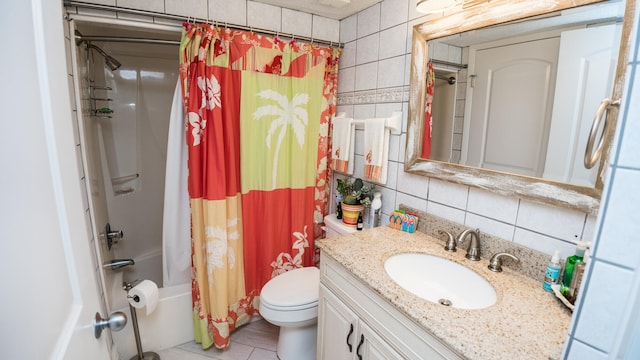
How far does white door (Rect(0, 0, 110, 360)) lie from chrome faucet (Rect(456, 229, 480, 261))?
4.21 ft

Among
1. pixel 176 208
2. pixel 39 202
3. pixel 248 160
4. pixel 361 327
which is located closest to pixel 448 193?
pixel 361 327

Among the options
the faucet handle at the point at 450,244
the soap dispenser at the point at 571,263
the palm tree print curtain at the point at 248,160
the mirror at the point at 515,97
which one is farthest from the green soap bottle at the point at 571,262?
the palm tree print curtain at the point at 248,160

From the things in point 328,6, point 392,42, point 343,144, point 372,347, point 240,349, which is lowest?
point 240,349

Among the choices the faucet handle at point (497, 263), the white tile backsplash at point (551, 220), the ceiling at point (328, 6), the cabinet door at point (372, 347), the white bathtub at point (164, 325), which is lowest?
the white bathtub at point (164, 325)

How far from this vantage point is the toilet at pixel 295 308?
5.21 ft

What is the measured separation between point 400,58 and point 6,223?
1.69m

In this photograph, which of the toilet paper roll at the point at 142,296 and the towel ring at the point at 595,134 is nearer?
the towel ring at the point at 595,134

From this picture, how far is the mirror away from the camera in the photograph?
963 mm

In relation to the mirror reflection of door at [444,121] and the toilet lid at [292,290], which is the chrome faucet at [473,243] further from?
the toilet lid at [292,290]

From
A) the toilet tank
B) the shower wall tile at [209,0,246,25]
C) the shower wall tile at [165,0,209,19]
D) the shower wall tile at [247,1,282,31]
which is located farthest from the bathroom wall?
the shower wall tile at [165,0,209,19]

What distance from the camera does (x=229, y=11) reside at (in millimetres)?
1742

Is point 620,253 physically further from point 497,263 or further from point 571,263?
point 497,263

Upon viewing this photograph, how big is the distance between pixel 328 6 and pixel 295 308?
179 centimetres

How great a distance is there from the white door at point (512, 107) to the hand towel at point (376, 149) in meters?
0.47
